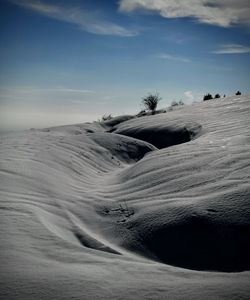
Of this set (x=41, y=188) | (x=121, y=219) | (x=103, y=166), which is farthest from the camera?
(x=103, y=166)

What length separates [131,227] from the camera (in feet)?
10.0

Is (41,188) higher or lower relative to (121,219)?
higher

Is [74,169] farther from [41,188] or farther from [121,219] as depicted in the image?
[121,219]

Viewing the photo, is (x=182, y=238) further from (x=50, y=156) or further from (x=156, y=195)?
(x=50, y=156)

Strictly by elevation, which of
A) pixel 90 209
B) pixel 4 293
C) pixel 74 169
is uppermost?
pixel 74 169

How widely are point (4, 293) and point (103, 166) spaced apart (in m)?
5.50

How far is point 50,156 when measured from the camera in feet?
19.5

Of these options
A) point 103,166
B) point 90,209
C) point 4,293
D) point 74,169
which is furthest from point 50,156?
point 4,293

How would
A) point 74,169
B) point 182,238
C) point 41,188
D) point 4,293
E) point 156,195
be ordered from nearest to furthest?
point 4,293 → point 182,238 → point 156,195 → point 41,188 → point 74,169

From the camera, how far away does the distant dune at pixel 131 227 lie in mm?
1707

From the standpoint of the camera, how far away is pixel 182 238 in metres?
2.62

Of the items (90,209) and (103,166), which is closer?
(90,209)

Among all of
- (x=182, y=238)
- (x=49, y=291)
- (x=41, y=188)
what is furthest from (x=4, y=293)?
(x=41, y=188)

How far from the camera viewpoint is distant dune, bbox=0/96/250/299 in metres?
1.71
